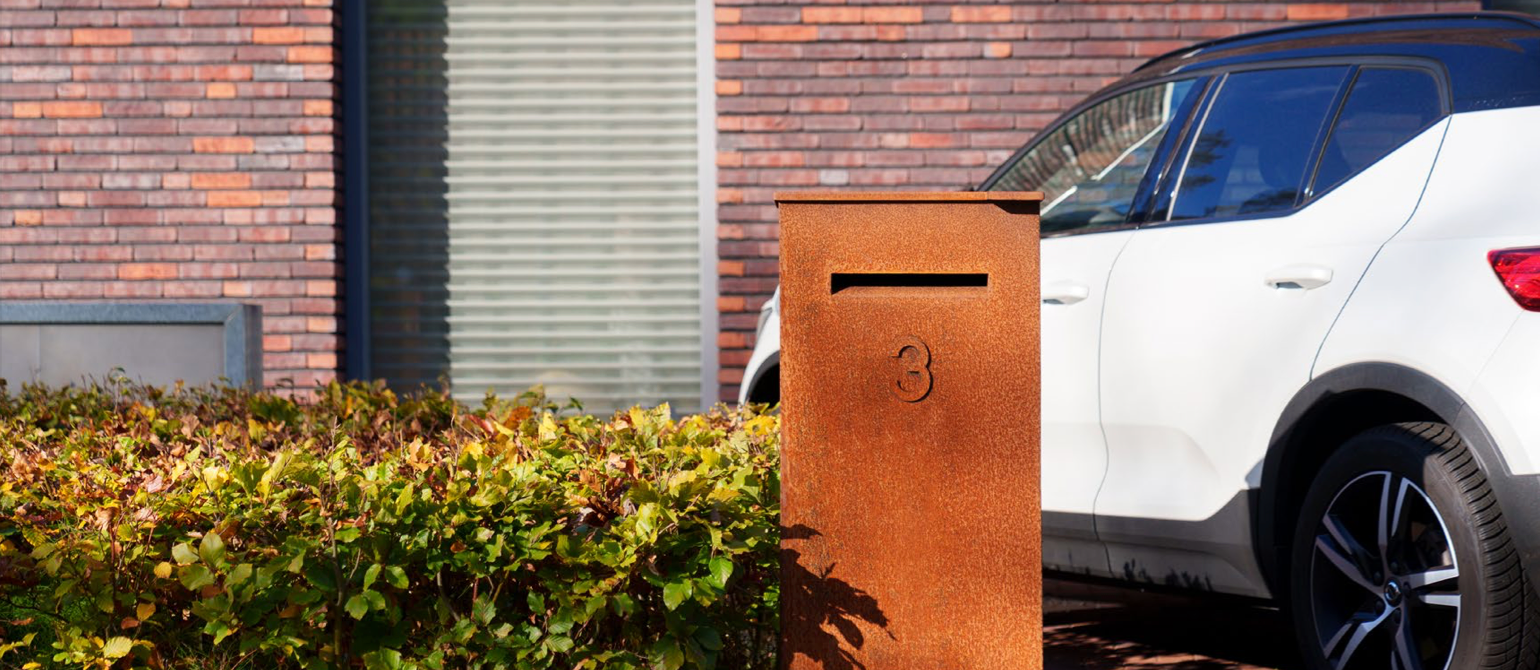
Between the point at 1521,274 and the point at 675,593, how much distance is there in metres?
1.92

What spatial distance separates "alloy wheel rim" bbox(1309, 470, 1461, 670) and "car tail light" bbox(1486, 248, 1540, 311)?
1.67ft

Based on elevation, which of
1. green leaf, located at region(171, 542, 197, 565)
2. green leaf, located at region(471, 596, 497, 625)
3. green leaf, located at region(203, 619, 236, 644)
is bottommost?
green leaf, located at region(203, 619, 236, 644)

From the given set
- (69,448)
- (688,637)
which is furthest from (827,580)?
(69,448)

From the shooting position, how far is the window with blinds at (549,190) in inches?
341

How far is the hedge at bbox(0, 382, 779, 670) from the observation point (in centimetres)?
298

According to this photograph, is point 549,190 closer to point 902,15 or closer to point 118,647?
point 902,15

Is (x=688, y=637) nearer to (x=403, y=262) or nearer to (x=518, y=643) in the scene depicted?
(x=518, y=643)

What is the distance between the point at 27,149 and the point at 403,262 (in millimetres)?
2103

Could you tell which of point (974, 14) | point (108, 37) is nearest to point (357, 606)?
point (974, 14)

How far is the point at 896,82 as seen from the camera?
830 centimetres

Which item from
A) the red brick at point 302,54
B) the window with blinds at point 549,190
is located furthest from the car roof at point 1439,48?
the red brick at point 302,54

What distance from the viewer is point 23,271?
27.1 ft

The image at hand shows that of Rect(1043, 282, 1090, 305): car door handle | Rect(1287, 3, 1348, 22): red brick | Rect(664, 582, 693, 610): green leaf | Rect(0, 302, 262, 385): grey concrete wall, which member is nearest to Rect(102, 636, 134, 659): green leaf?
Rect(664, 582, 693, 610): green leaf

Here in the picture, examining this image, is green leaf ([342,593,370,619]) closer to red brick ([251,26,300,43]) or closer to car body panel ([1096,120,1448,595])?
car body panel ([1096,120,1448,595])
